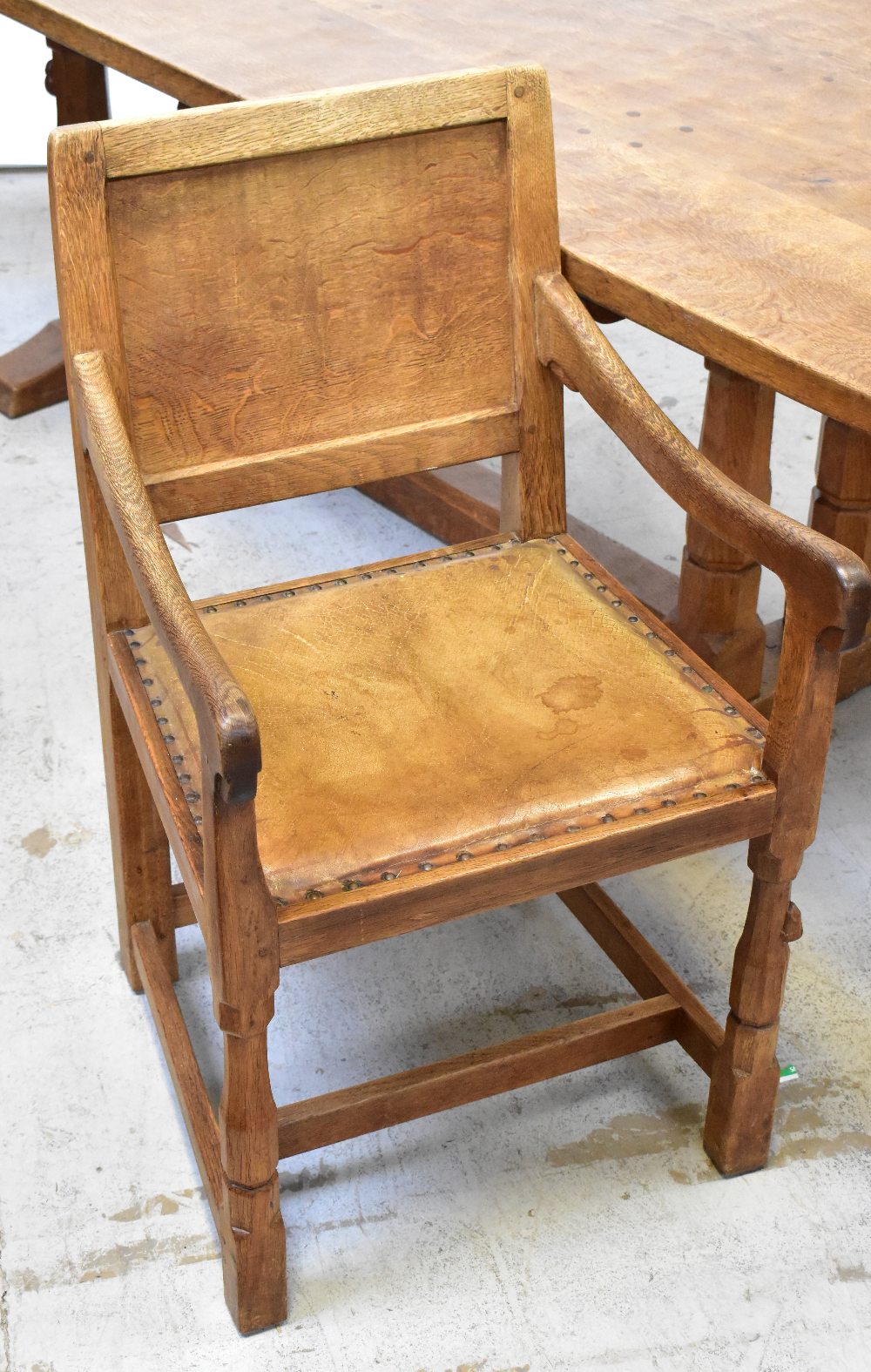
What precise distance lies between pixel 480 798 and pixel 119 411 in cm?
46

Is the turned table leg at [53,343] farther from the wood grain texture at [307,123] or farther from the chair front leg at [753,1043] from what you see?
the chair front leg at [753,1043]

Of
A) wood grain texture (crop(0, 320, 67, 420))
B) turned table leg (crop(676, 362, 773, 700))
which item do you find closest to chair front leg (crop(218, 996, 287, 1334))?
turned table leg (crop(676, 362, 773, 700))

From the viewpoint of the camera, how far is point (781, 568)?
1298 mm

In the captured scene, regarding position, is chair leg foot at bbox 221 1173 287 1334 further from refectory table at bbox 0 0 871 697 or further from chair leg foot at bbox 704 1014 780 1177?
refectory table at bbox 0 0 871 697

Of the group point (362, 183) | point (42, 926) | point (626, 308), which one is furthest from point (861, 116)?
point (42, 926)

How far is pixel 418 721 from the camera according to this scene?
56.0 inches

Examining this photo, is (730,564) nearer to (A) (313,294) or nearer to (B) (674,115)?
(B) (674,115)

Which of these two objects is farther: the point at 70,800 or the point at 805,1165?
the point at 70,800

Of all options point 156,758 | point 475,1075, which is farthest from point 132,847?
point 475,1075

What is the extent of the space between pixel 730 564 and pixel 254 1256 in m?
1.07

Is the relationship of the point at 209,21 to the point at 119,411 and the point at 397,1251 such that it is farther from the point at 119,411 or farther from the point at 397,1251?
the point at 397,1251

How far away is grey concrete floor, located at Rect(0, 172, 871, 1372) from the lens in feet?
4.88

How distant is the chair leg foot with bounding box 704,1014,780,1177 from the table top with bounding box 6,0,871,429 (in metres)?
0.60

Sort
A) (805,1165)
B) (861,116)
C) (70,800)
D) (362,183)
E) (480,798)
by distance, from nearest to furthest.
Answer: (480,798) → (362,183) → (805,1165) → (861,116) → (70,800)
